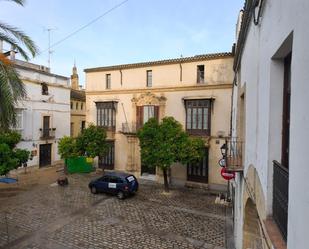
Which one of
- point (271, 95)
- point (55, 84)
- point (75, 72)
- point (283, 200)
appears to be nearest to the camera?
point (283, 200)

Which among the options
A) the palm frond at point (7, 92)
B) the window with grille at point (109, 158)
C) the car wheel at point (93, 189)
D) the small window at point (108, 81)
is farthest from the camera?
the small window at point (108, 81)

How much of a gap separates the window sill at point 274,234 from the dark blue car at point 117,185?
538 inches

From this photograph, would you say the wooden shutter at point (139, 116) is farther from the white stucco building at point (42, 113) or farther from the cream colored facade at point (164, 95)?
the white stucco building at point (42, 113)

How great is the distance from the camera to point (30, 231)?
12227 millimetres

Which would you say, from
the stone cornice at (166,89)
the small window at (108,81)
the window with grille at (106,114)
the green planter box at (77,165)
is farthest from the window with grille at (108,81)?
the green planter box at (77,165)

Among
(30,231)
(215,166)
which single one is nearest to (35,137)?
(30,231)

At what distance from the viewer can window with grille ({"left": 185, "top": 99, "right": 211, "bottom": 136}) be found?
64.6ft

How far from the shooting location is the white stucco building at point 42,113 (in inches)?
949

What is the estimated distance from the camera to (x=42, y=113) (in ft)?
85.0

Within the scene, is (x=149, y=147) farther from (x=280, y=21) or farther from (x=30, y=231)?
(x=280, y=21)

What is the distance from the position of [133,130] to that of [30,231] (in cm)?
1173

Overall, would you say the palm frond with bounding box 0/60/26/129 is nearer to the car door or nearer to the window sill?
the car door

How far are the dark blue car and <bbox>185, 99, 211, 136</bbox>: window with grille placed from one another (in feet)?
19.6

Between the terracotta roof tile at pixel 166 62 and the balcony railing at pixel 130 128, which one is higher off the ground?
the terracotta roof tile at pixel 166 62
